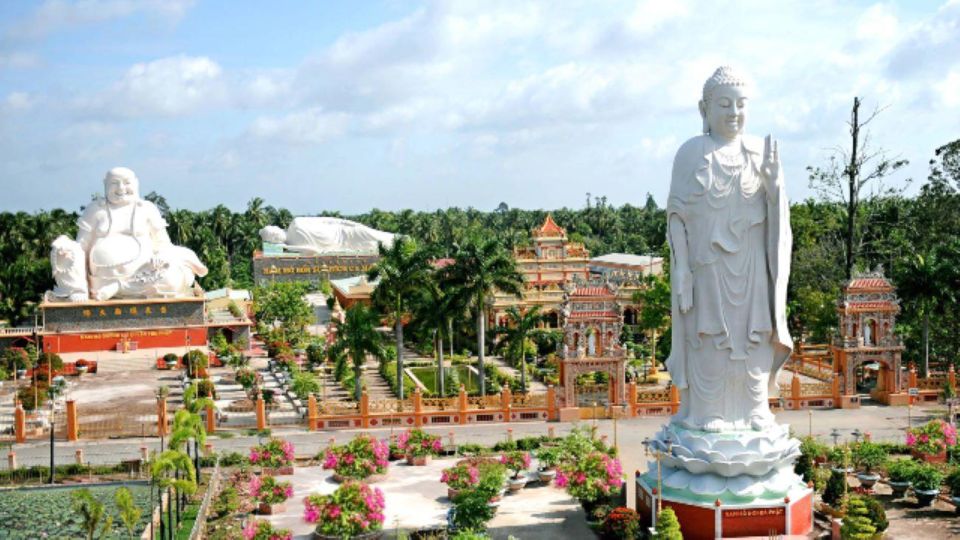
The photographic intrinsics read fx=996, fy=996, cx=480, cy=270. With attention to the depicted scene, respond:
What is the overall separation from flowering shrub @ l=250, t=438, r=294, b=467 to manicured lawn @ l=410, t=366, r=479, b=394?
540 inches

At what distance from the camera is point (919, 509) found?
65.2ft

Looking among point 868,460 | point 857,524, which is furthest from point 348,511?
point 868,460

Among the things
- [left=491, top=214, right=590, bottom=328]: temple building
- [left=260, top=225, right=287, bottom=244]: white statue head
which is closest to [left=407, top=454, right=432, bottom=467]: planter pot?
[left=491, top=214, right=590, bottom=328]: temple building

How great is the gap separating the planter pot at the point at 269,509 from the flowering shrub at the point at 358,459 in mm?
2085

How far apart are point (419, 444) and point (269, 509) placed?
5.18 metres

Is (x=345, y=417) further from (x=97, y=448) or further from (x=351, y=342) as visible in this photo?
(x=97, y=448)

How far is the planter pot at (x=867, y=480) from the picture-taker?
68.8ft

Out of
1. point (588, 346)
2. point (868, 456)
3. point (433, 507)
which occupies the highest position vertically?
point (588, 346)

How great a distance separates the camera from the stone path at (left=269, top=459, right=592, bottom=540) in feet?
61.9

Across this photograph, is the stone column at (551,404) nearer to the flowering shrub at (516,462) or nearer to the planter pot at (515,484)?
the flowering shrub at (516,462)

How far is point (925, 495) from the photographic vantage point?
19797 mm

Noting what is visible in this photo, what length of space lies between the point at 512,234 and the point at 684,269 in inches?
2553

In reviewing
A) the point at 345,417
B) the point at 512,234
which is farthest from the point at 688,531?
the point at 512,234

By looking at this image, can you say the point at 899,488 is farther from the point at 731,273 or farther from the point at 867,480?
the point at 731,273
